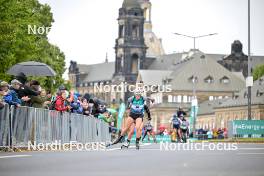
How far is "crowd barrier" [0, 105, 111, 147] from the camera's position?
79.8ft

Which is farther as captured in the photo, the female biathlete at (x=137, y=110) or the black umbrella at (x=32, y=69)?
the black umbrella at (x=32, y=69)

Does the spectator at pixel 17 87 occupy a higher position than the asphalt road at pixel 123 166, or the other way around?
the spectator at pixel 17 87

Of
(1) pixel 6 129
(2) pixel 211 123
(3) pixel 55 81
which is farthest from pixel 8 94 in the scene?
(2) pixel 211 123

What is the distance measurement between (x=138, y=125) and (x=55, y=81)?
52575mm

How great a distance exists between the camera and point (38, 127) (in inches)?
1026

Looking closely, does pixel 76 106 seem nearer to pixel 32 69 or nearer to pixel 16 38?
pixel 32 69

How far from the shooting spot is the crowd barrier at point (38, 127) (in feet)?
79.8

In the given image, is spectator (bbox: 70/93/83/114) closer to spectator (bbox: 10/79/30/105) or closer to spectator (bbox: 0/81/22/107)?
spectator (bbox: 10/79/30/105)

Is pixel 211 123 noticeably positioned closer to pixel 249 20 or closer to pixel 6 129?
pixel 249 20

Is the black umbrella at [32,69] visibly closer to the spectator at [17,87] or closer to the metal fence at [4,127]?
the spectator at [17,87]

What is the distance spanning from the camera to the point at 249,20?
2505 inches

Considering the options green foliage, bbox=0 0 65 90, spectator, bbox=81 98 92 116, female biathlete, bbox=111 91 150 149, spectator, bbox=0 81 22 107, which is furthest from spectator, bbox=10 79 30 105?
green foliage, bbox=0 0 65 90

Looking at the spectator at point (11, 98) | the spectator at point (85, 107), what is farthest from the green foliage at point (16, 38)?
the spectator at point (11, 98)

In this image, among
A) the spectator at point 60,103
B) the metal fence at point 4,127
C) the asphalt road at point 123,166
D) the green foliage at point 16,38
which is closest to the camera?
the asphalt road at point 123,166
